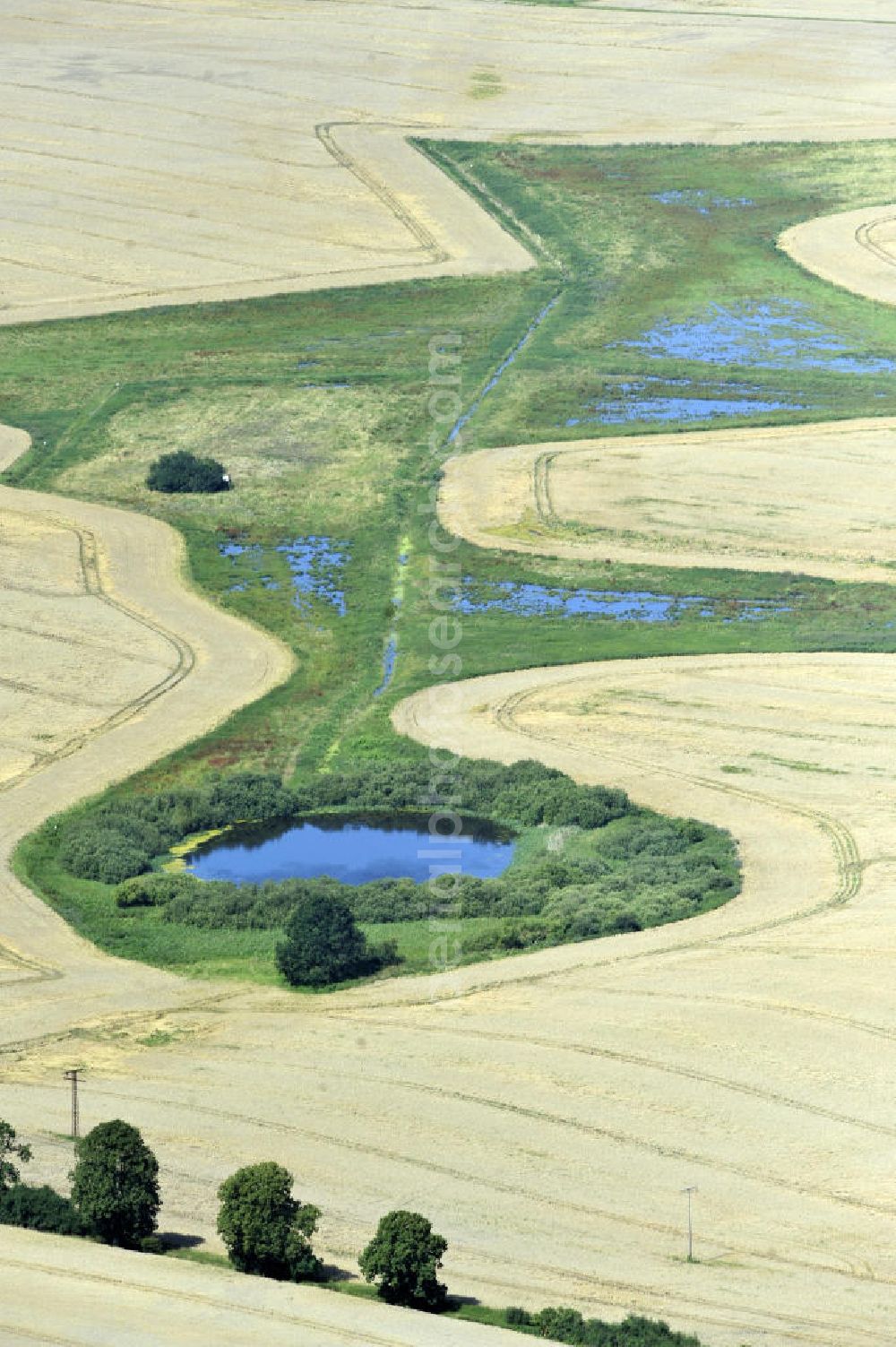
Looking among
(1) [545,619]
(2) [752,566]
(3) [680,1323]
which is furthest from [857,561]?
(3) [680,1323]

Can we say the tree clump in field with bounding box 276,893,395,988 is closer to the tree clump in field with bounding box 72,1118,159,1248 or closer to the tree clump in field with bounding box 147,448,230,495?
the tree clump in field with bounding box 72,1118,159,1248

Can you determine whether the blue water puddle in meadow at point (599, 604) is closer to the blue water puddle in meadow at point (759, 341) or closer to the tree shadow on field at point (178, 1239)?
the blue water puddle in meadow at point (759, 341)

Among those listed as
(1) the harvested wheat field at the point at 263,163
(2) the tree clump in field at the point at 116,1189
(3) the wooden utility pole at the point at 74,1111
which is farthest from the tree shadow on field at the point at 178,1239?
(1) the harvested wheat field at the point at 263,163

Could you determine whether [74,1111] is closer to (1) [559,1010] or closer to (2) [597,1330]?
(1) [559,1010]

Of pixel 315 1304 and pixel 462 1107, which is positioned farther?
pixel 462 1107

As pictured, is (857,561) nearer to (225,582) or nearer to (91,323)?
(225,582)

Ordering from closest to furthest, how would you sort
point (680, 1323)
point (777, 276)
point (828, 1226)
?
point (680, 1323), point (828, 1226), point (777, 276)
